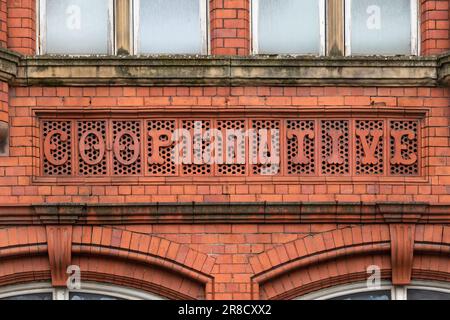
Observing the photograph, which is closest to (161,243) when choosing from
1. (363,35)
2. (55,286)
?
(55,286)

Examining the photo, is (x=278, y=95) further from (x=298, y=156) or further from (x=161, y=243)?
(x=161, y=243)

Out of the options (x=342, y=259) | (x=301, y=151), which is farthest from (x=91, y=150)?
(x=342, y=259)

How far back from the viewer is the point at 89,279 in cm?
1338

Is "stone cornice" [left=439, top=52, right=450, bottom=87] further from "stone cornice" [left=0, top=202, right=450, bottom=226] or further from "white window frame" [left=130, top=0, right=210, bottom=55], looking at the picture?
"white window frame" [left=130, top=0, right=210, bottom=55]

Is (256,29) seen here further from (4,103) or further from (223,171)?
(4,103)

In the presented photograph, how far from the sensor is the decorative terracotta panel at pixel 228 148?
13.4 m

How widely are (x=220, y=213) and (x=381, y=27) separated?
101 inches

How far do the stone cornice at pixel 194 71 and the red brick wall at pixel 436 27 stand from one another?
0.24m

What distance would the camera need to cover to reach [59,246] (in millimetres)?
13211

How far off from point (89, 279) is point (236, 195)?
1648 mm

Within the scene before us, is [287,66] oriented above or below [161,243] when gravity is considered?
above

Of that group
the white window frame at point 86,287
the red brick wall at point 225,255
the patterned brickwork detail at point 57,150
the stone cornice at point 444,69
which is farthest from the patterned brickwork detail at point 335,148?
the patterned brickwork detail at point 57,150

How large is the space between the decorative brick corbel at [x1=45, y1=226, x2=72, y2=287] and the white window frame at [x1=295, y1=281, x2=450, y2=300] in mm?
2326

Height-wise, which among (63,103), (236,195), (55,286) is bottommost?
(55,286)
